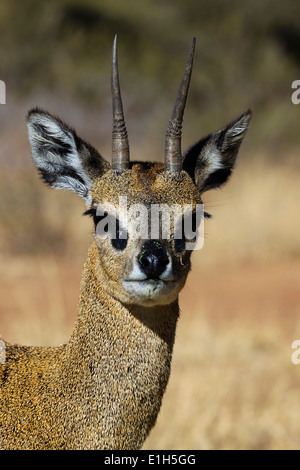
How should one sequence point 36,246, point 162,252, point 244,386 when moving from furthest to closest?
1. point 36,246
2. point 244,386
3. point 162,252

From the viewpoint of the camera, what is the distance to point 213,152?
5797 mm

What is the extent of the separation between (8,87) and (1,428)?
62.3 ft

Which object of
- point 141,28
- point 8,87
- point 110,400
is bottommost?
point 110,400

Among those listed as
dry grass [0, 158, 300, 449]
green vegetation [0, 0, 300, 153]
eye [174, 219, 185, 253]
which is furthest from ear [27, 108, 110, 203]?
green vegetation [0, 0, 300, 153]

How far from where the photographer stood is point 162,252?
186 inches

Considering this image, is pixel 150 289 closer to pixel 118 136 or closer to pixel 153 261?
pixel 153 261

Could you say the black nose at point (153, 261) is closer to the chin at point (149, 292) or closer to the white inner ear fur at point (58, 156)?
the chin at point (149, 292)

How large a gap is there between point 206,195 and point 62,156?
12821mm

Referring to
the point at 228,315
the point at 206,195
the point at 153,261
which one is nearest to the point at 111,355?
the point at 153,261

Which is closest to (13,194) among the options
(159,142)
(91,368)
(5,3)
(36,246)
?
(36,246)

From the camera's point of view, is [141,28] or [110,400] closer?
[110,400]

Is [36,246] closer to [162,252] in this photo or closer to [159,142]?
[159,142]

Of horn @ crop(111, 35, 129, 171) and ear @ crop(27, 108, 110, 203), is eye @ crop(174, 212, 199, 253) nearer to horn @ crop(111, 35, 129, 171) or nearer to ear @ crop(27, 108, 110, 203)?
horn @ crop(111, 35, 129, 171)

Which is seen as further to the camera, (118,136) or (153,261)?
(118,136)
